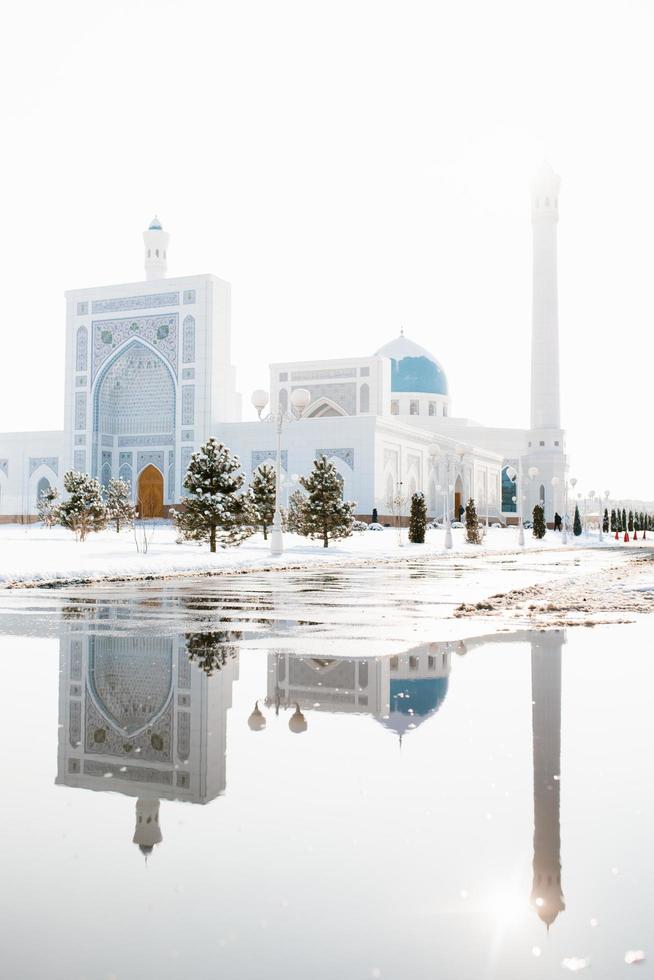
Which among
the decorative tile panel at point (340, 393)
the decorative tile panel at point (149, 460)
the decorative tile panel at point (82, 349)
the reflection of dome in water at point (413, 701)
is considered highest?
the decorative tile panel at point (82, 349)

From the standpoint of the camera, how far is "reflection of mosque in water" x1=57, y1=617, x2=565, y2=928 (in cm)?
398

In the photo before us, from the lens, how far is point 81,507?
1458 inches

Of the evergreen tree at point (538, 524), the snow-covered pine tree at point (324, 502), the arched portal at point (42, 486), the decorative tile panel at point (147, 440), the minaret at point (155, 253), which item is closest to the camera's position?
the snow-covered pine tree at point (324, 502)

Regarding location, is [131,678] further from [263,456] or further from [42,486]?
[42,486]

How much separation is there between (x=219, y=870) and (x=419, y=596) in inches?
460

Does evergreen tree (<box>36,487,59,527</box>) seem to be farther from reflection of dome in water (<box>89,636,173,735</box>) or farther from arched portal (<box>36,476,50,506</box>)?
reflection of dome in water (<box>89,636,173,735</box>)

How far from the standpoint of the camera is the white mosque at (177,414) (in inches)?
2213

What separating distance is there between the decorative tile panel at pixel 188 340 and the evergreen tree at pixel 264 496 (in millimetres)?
21659

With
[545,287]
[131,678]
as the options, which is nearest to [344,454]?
[545,287]

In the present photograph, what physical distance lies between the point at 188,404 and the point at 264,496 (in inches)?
892

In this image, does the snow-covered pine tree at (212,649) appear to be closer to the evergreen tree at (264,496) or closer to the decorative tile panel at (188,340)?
the evergreen tree at (264,496)

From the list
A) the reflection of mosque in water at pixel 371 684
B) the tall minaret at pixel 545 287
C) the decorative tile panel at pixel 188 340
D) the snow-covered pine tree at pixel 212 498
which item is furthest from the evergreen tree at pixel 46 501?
the reflection of mosque in water at pixel 371 684

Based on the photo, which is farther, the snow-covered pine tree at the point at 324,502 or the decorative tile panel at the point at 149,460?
the decorative tile panel at the point at 149,460

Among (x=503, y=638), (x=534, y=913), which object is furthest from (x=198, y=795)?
(x=503, y=638)
